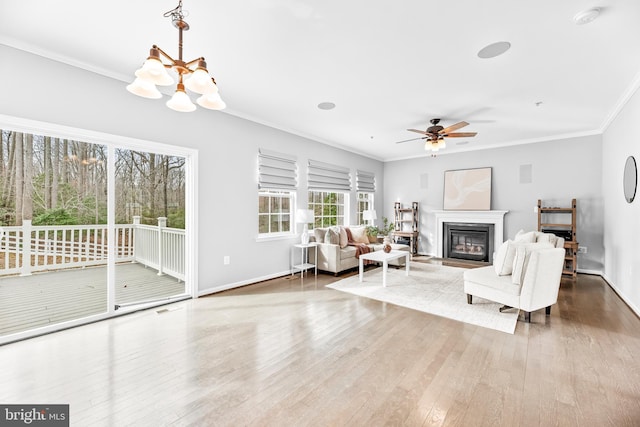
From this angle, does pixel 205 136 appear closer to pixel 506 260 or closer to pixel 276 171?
pixel 276 171

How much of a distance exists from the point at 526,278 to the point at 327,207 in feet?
13.9

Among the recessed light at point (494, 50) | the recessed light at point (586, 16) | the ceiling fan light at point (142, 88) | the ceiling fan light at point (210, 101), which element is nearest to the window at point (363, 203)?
the recessed light at point (494, 50)

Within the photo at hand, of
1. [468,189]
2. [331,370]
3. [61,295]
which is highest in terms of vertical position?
[468,189]

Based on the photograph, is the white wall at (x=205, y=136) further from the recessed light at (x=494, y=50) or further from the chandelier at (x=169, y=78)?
the recessed light at (x=494, y=50)

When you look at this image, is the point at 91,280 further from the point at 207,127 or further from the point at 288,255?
the point at 288,255

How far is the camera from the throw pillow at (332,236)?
5430 millimetres

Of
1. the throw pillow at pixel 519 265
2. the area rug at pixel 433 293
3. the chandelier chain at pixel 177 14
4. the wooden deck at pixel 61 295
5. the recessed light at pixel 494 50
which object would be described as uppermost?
the recessed light at pixel 494 50

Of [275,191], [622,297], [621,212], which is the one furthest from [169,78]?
[622,297]

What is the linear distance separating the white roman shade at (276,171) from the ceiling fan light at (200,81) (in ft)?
9.55

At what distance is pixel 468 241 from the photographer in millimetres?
6891

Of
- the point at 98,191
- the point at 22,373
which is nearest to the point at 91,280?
the point at 98,191

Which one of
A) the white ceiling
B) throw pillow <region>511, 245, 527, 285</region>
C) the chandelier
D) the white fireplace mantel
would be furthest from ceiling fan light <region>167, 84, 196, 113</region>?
the white fireplace mantel

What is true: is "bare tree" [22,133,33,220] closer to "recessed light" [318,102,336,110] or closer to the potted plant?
"recessed light" [318,102,336,110]

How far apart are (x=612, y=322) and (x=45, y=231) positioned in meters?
6.28
